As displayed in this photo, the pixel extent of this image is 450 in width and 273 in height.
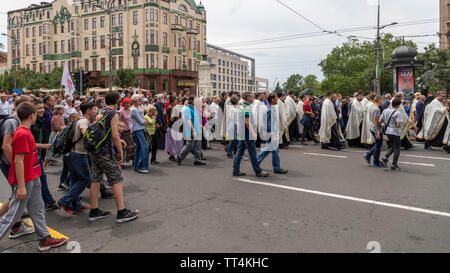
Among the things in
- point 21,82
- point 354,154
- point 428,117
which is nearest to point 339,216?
point 354,154

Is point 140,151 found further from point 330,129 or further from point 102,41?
point 102,41

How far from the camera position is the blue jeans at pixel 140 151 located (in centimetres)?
825

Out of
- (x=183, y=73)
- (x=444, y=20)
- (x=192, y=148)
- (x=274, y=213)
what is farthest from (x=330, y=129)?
(x=444, y=20)

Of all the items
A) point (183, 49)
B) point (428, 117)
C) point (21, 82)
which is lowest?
point (428, 117)

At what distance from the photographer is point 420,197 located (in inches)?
233

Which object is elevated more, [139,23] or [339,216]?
[139,23]

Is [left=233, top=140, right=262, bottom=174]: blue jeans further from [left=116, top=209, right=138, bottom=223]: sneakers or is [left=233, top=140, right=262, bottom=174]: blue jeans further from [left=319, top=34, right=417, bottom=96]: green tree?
[left=319, top=34, right=417, bottom=96]: green tree

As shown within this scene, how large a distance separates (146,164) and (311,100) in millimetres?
8428

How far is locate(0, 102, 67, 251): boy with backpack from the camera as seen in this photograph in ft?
12.4

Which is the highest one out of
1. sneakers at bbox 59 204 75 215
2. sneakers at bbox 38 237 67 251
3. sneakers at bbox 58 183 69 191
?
sneakers at bbox 58 183 69 191

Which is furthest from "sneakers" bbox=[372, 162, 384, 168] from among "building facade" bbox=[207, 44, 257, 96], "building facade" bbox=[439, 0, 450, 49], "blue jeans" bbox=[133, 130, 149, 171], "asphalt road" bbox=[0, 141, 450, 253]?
"building facade" bbox=[207, 44, 257, 96]

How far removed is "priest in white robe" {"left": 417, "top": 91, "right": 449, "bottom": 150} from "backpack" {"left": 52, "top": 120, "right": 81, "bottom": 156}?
10.9 meters

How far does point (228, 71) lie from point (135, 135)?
121 m

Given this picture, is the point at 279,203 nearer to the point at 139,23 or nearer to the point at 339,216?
the point at 339,216
